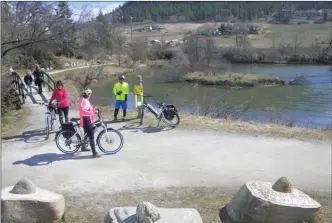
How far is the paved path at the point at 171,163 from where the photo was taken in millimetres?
8430

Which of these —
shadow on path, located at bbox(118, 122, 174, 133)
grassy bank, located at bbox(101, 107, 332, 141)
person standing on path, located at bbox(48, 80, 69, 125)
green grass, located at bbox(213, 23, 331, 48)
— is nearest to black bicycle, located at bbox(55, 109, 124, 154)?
person standing on path, located at bbox(48, 80, 69, 125)

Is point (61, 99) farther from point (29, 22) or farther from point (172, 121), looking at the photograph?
point (29, 22)

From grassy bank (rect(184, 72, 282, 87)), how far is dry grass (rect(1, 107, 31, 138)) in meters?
34.5

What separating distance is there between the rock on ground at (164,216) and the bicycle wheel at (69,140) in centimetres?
433

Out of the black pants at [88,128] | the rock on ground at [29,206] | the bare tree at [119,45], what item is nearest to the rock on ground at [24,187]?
the rock on ground at [29,206]

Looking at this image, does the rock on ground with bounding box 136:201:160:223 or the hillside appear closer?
the rock on ground with bounding box 136:201:160:223

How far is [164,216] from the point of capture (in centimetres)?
543

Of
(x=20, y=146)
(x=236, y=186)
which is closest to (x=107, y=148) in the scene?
(x=20, y=146)

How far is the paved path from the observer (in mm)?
8430

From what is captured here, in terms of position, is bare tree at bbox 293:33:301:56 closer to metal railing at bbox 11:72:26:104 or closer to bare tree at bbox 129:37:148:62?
bare tree at bbox 129:37:148:62

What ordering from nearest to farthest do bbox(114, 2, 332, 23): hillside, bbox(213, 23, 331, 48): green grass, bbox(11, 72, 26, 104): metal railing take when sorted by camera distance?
1. bbox(11, 72, 26, 104): metal railing
2. bbox(213, 23, 331, 48): green grass
3. bbox(114, 2, 332, 23): hillside

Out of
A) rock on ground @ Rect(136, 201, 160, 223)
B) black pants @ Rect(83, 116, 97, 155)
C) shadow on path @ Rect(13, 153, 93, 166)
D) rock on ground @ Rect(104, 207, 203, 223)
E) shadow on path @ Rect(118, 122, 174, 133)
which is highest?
black pants @ Rect(83, 116, 97, 155)

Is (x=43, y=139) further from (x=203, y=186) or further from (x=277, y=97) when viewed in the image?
(x=277, y=97)

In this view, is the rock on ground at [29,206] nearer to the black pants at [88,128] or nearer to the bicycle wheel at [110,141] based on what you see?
the black pants at [88,128]
